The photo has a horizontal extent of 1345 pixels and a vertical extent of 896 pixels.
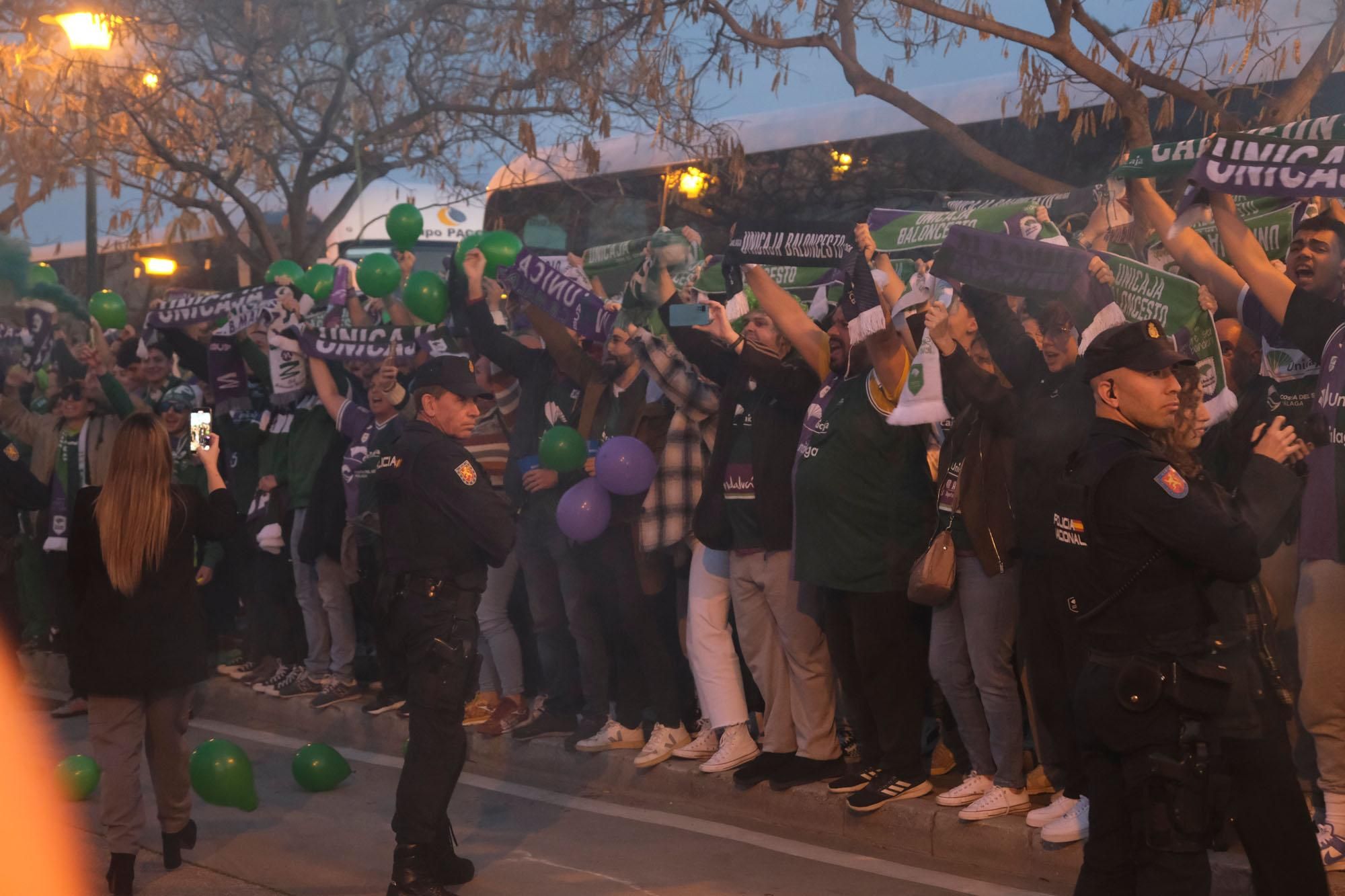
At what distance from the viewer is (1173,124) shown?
10094 mm

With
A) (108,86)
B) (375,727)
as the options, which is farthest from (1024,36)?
(108,86)

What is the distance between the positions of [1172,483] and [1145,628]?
385 mm

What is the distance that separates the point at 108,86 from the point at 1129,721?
48.2ft

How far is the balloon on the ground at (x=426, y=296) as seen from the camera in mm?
8625

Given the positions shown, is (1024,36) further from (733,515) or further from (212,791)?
(212,791)

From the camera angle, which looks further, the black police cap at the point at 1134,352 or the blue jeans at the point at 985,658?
the blue jeans at the point at 985,658

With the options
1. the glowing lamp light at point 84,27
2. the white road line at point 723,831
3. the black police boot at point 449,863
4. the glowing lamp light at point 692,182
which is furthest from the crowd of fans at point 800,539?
the glowing lamp light at point 84,27

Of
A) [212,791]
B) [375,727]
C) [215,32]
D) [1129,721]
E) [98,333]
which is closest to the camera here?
[1129,721]

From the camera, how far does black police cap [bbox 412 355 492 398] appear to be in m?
5.84

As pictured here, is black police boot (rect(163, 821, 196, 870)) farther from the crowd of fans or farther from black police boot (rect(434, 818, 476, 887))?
black police boot (rect(434, 818, 476, 887))

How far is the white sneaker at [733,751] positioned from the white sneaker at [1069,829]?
1759 mm

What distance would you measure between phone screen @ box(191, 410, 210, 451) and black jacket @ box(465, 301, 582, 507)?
3.24 metres

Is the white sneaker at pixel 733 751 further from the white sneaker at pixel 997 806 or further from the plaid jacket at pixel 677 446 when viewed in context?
the white sneaker at pixel 997 806

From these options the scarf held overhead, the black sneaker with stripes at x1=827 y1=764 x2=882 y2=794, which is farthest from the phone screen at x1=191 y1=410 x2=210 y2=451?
the black sneaker with stripes at x1=827 y1=764 x2=882 y2=794
